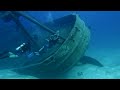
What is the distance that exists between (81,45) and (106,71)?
1.72 meters

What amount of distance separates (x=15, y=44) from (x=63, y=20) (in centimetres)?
281

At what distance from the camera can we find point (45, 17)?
35.2 meters

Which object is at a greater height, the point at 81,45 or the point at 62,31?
the point at 62,31

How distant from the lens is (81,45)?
881 centimetres
